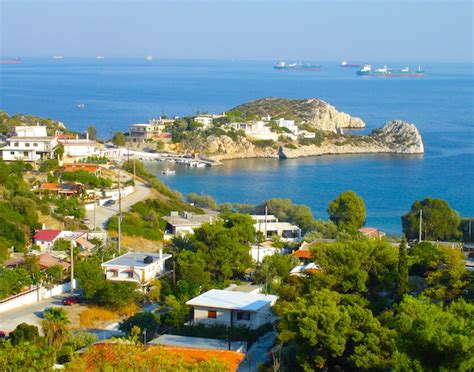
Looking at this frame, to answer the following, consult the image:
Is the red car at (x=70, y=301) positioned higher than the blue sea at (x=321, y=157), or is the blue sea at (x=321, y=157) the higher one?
the red car at (x=70, y=301)

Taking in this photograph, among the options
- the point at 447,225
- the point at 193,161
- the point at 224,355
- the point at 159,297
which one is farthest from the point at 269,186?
the point at 224,355

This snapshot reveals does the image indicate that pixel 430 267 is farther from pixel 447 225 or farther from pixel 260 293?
pixel 447 225

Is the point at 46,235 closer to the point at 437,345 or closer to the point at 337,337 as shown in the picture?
the point at 337,337

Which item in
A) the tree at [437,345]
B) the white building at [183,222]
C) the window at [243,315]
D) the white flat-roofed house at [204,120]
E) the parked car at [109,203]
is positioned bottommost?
the white flat-roofed house at [204,120]

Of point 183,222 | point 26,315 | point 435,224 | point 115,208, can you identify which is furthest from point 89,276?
point 435,224

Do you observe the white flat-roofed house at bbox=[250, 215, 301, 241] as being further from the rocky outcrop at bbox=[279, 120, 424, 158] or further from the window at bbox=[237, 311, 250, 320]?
the rocky outcrop at bbox=[279, 120, 424, 158]

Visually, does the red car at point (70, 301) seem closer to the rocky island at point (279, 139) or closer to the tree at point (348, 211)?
the tree at point (348, 211)

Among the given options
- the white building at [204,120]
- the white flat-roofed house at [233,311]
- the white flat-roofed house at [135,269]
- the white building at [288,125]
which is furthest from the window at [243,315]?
the white building at [288,125]
